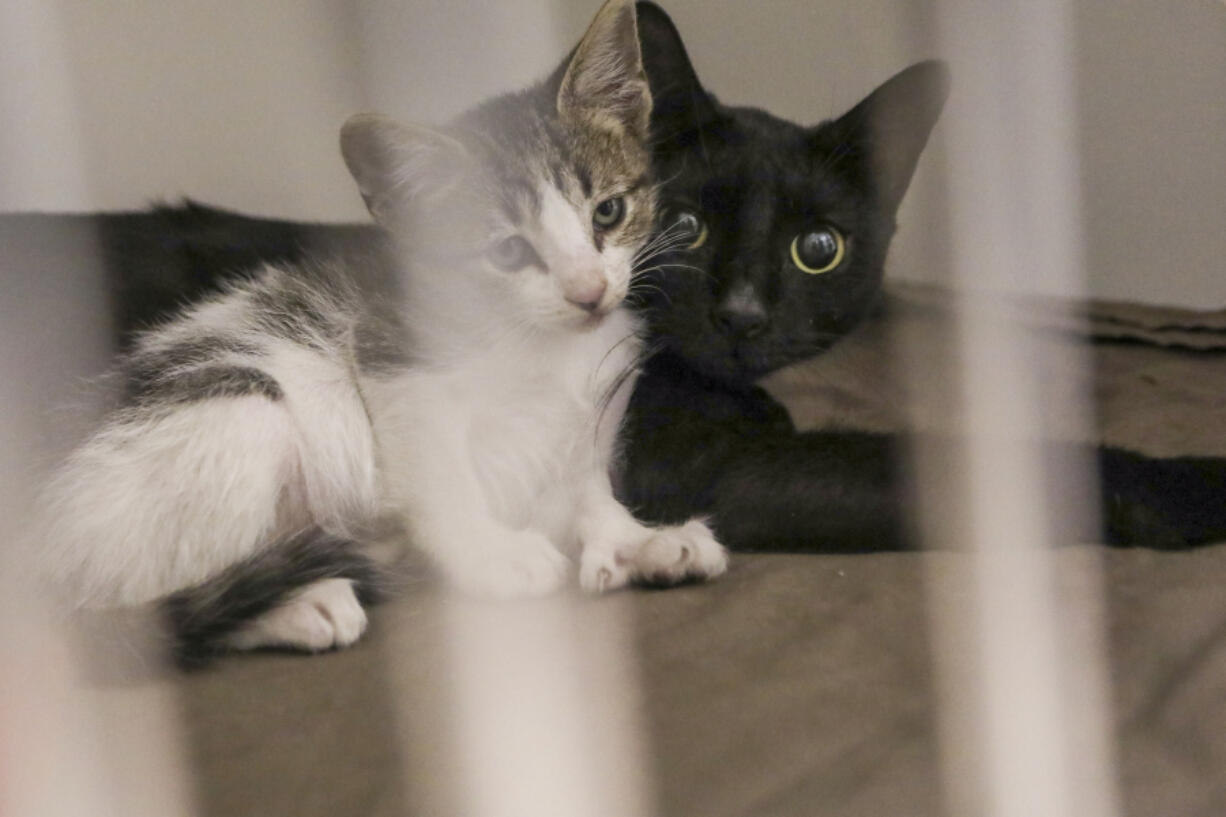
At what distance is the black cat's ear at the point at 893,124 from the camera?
1.00 m

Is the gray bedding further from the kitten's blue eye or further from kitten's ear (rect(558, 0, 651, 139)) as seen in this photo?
kitten's ear (rect(558, 0, 651, 139))

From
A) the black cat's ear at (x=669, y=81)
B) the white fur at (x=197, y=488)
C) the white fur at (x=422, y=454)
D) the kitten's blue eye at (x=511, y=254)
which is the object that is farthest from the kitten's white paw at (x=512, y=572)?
the black cat's ear at (x=669, y=81)

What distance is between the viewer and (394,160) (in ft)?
2.90

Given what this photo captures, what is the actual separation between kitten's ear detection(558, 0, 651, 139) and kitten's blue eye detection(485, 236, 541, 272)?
0.16 meters

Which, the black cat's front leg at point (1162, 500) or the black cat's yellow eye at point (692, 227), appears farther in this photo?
the black cat's yellow eye at point (692, 227)

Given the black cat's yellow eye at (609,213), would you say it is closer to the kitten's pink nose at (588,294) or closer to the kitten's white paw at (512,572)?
the kitten's pink nose at (588,294)

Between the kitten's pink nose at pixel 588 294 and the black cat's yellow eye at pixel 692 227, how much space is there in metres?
0.16

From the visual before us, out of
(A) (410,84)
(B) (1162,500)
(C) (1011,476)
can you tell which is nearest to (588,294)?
(A) (410,84)

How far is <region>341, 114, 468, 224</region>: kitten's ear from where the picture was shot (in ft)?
2.81

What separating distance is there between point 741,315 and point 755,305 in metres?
0.02

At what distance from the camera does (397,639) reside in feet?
2.31

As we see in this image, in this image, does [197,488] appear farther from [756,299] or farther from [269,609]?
[756,299]

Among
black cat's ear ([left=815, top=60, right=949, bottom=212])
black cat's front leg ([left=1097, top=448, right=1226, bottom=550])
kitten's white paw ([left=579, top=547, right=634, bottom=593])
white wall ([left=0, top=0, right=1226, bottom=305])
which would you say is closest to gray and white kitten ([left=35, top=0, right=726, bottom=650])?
kitten's white paw ([left=579, top=547, right=634, bottom=593])

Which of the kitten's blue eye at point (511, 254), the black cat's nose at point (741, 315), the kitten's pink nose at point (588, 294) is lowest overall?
the black cat's nose at point (741, 315)
